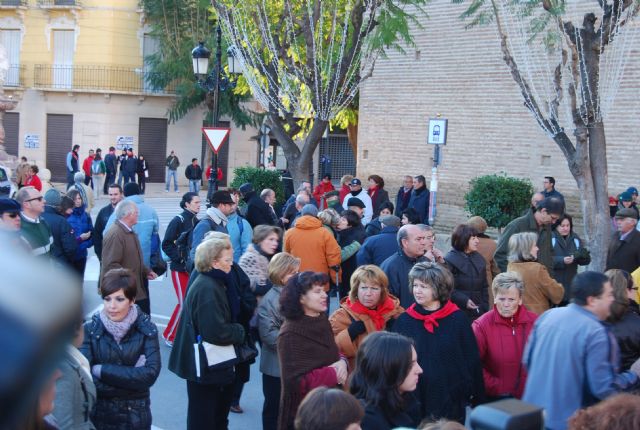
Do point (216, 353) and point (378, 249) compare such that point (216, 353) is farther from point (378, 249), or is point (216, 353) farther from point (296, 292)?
point (378, 249)

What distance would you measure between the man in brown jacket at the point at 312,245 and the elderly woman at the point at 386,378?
17.0ft

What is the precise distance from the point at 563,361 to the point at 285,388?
66.5 inches

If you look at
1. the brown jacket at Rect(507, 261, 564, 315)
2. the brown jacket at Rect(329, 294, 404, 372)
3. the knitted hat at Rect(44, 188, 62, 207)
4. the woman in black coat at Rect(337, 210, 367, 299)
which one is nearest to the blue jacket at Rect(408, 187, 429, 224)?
the woman in black coat at Rect(337, 210, 367, 299)

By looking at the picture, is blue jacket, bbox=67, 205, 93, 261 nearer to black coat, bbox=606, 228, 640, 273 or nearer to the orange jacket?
the orange jacket

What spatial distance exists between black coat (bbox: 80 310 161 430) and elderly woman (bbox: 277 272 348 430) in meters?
0.82

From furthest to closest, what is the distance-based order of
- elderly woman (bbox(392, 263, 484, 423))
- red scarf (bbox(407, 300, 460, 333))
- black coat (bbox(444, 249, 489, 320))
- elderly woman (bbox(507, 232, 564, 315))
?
black coat (bbox(444, 249, 489, 320)) → elderly woman (bbox(507, 232, 564, 315)) → red scarf (bbox(407, 300, 460, 333)) → elderly woman (bbox(392, 263, 484, 423))

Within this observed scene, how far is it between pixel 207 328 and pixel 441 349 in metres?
1.59

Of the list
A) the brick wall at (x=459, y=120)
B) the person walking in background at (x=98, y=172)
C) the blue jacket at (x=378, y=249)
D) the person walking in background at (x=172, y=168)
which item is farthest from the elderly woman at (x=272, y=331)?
the person walking in background at (x=172, y=168)

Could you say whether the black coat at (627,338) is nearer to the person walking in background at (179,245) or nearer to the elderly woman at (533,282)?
the elderly woman at (533,282)

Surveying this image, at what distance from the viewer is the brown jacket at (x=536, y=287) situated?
23.8ft

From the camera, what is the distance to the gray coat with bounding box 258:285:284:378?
604cm

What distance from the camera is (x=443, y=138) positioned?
1670 centimetres

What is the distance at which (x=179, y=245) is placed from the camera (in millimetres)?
9406

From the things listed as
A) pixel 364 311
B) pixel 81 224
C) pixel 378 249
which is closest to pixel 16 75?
pixel 81 224
